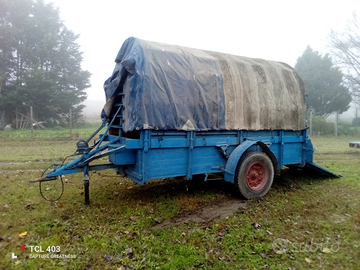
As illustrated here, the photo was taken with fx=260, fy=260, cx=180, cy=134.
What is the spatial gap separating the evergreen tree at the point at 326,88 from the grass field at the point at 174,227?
20.1 meters

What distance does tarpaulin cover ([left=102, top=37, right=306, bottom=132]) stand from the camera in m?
4.41

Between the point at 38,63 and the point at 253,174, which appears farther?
the point at 38,63

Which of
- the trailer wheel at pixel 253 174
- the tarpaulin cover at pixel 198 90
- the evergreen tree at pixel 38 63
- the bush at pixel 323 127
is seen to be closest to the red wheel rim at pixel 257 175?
the trailer wheel at pixel 253 174

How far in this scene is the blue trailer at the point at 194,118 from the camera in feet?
14.5

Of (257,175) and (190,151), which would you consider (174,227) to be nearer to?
(190,151)

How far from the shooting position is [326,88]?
23812 millimetres

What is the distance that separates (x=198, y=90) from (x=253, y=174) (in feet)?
7.03

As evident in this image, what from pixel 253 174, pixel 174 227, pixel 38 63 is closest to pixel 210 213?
pixel 174 227

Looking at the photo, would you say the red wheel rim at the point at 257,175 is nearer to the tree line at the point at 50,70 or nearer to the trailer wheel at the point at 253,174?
the trailer wheel at the point at 253,174

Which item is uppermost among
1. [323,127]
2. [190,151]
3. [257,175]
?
[323,127]

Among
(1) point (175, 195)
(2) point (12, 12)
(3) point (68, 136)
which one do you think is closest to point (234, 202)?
(1) point (175, 195)

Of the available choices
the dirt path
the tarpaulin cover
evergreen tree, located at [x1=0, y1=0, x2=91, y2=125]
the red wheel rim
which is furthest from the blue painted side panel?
evergreen tree, located at [x1=0, y1=0, x2=91, y2=125]

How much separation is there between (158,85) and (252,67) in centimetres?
244

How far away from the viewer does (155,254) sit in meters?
3.36
